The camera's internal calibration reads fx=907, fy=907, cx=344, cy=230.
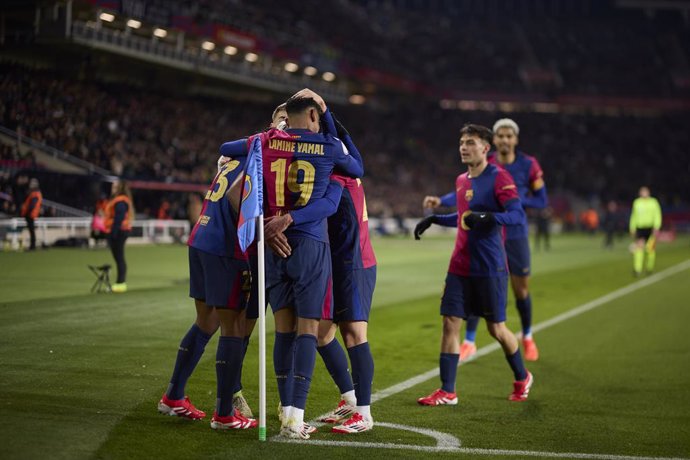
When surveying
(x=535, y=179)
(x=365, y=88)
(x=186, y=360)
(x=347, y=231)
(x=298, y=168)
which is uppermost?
(x=365, y=88)

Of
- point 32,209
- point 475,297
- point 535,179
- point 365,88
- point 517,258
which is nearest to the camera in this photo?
point 475,297

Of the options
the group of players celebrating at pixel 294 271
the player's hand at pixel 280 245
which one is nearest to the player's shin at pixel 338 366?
the group of players celebrating at pixel 294 271

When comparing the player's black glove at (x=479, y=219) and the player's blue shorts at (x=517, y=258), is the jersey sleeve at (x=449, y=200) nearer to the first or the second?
the player's black glove at (x=479, y=219)

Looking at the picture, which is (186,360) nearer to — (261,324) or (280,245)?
(261,324)

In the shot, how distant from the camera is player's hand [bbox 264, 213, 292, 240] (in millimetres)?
5688

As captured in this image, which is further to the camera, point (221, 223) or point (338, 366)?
point (338, 366)

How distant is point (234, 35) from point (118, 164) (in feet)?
52.9

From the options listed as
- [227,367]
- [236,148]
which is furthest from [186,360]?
[236,148]

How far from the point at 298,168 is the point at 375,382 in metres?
3.14

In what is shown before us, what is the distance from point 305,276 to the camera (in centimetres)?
578

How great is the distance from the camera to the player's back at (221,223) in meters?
6.01

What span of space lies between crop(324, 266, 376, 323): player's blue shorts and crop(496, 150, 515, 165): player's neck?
4.48m

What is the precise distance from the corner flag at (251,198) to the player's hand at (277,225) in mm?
141

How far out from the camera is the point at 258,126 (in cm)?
4919
